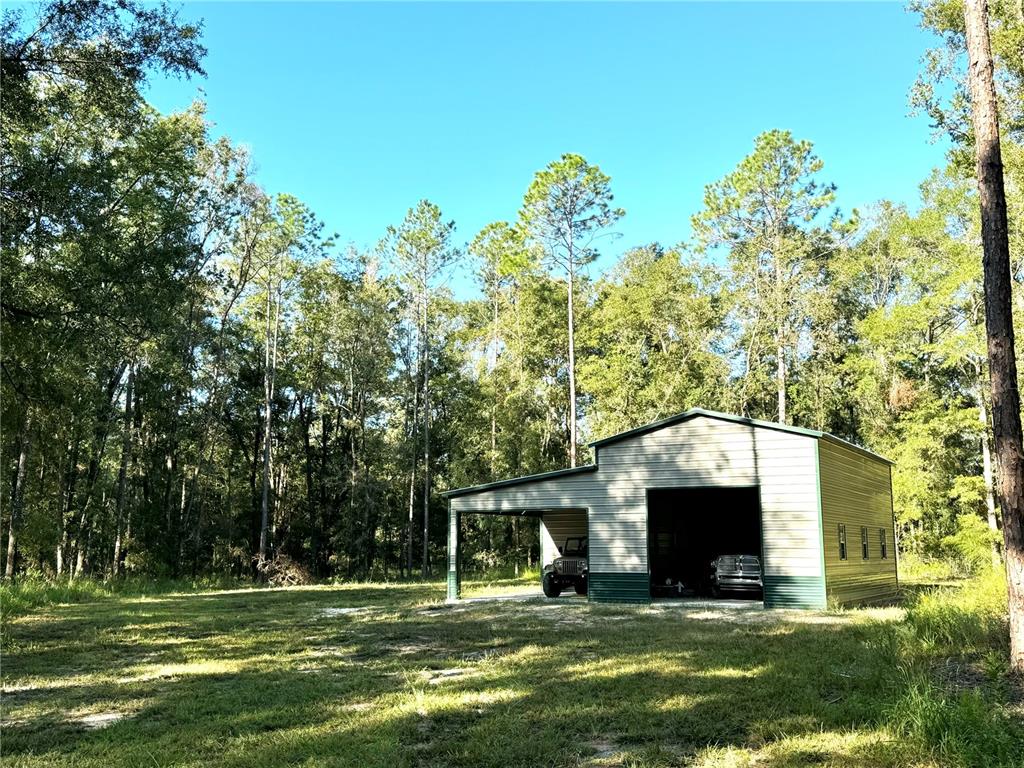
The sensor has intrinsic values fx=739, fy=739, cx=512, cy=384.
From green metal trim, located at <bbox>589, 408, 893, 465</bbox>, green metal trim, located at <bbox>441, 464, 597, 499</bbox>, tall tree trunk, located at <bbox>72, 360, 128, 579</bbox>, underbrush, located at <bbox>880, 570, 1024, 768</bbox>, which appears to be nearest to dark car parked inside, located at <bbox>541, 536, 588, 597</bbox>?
green metal trim, located at <bbox>441, 464, 597, 499</bbox>

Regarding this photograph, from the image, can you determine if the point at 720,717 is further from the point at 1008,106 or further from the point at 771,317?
the point at 771,317

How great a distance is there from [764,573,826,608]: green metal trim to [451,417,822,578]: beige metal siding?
0.13m

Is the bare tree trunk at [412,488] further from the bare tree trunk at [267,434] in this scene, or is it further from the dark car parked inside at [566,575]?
the dark car parked inside at [566,575]

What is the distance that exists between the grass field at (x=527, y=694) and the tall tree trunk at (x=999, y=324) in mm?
1088

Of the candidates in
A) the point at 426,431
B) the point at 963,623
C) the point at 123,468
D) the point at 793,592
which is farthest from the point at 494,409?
the point at 963,623

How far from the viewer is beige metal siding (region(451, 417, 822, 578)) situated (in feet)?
52.9

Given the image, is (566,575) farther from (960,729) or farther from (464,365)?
(464,365)

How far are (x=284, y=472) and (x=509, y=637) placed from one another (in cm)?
2995

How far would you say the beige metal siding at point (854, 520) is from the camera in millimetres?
16375

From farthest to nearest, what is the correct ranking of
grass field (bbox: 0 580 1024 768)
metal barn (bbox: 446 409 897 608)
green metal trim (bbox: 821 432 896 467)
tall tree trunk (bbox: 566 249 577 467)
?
1. tall tree trunk (bbox: 566 249 577 467)
2. green metal trim (bbox: 821 432 896 467)
3. metal barn (bbox: 446 409 897 608)
4. grass field (bbox: 0 580 1024 768)

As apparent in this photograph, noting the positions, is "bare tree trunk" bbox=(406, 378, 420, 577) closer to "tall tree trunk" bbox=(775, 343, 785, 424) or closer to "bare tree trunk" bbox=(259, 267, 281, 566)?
"bare tree trunk" bbox=(259, 267, 281, 566)

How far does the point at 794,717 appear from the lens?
6.00m

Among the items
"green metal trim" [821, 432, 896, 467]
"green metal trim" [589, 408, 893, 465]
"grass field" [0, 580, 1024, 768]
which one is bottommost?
"grass field" [0, 580, 1024, 768]

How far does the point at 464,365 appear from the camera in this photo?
131 feet
